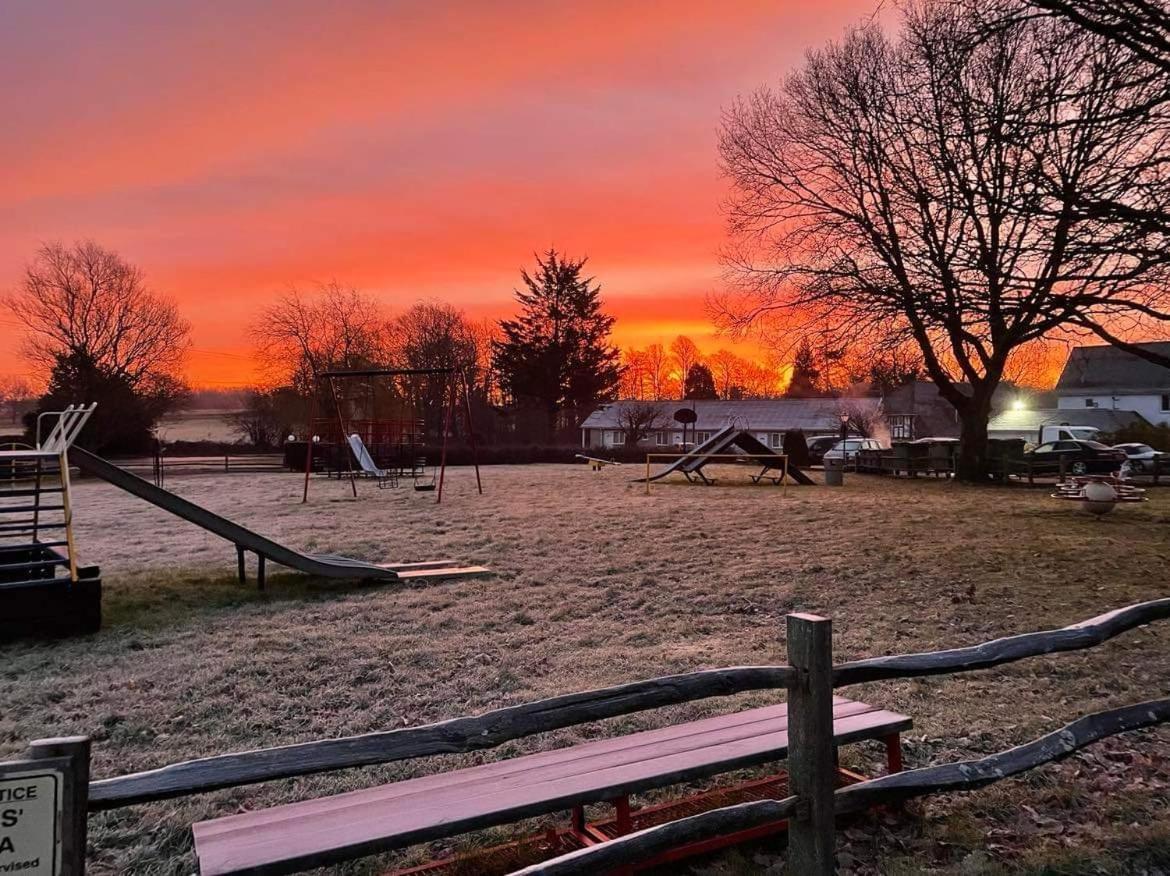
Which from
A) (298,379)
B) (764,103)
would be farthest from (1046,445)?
(298,379)

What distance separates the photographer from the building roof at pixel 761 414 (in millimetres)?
60344

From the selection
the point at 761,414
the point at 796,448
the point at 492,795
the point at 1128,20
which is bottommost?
the point at 492,795

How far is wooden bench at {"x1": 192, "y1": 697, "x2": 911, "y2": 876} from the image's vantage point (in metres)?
2.58

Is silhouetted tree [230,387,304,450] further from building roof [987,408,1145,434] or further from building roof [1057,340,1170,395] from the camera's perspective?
building roof [1057,340,1170,395]

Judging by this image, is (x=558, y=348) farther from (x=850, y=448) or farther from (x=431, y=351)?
(x=850, y=448)

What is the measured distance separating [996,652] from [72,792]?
11.9ft

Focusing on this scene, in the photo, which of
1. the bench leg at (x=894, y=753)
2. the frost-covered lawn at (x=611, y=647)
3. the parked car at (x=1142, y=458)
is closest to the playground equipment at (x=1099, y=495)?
the frost-covered lawn at (x=611, y=647)

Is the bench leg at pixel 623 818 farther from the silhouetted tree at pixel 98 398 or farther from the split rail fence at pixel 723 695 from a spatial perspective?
the silhouetted tree at pixel 98 398

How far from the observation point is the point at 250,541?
341 inches

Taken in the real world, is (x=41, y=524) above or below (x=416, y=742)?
above

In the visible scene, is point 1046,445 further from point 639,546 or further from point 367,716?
point 367,716

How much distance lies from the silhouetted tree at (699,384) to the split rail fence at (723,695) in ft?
252

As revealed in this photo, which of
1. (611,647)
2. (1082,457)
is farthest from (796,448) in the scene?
(611,647)

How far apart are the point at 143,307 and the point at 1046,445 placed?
4056 cm
